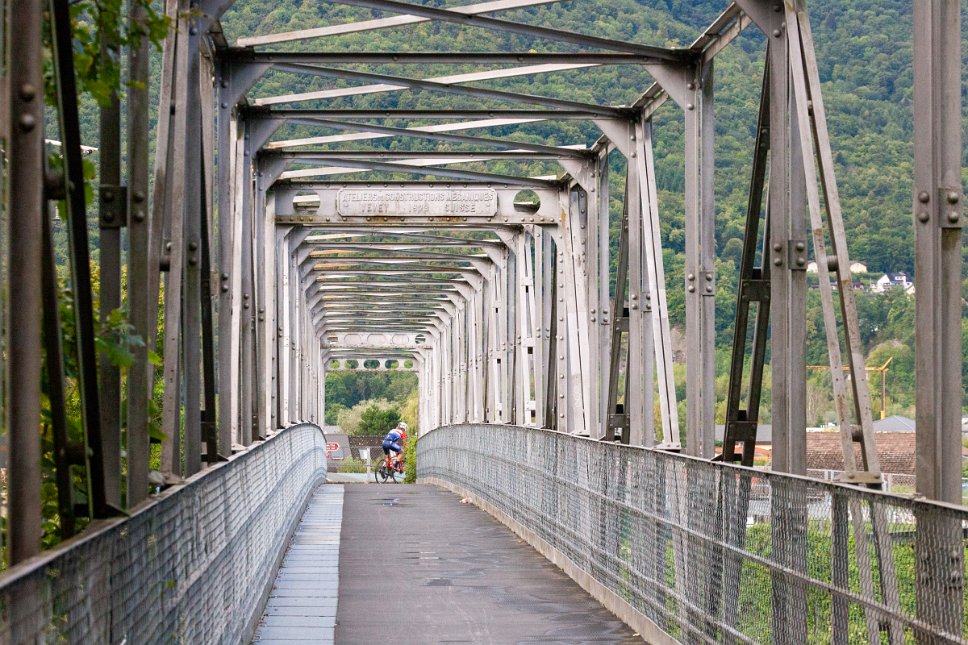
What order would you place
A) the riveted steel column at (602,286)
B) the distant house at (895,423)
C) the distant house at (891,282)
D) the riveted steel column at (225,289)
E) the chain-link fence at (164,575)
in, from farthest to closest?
1. the distant house at (895,423)
2. the distant house at (891,282)
3. the riveted steel column at (602,286)
4. the riveted steel column at (225,289)
5. the chain-link fence at (164,575)

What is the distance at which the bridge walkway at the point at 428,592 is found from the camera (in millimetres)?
9219

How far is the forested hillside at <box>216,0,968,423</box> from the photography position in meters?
20.7

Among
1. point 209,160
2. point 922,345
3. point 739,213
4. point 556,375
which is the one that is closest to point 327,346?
point 739,213

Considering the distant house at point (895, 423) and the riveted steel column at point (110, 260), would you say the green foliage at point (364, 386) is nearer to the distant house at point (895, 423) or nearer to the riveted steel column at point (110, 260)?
the distant house at point (895, 423)

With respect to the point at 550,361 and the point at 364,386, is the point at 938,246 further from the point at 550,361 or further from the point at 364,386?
the point at 364,386

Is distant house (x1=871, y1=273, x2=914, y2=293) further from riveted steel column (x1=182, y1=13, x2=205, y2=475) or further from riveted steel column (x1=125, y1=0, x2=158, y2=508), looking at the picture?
riveted steel column (x1=125, y1=0, x2=158, y2=508)

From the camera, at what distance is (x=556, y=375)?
63.4 feet

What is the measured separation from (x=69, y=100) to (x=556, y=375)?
49.8 ft

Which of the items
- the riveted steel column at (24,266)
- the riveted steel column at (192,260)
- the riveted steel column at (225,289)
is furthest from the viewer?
the riveted steel column at (225,289)

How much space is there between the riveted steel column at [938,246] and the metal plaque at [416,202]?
13816 mm

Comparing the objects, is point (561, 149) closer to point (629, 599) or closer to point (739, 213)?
point (629, 599)

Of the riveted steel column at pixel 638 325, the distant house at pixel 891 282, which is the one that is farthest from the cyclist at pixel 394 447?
the riveted steel column at pixel 638 325

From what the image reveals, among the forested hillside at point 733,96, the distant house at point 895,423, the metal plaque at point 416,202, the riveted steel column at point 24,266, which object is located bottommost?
the distant house at point 895,423

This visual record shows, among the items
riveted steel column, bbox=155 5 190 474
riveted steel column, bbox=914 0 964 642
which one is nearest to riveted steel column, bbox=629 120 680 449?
riveted steel column, bbox=155 5 190 474
